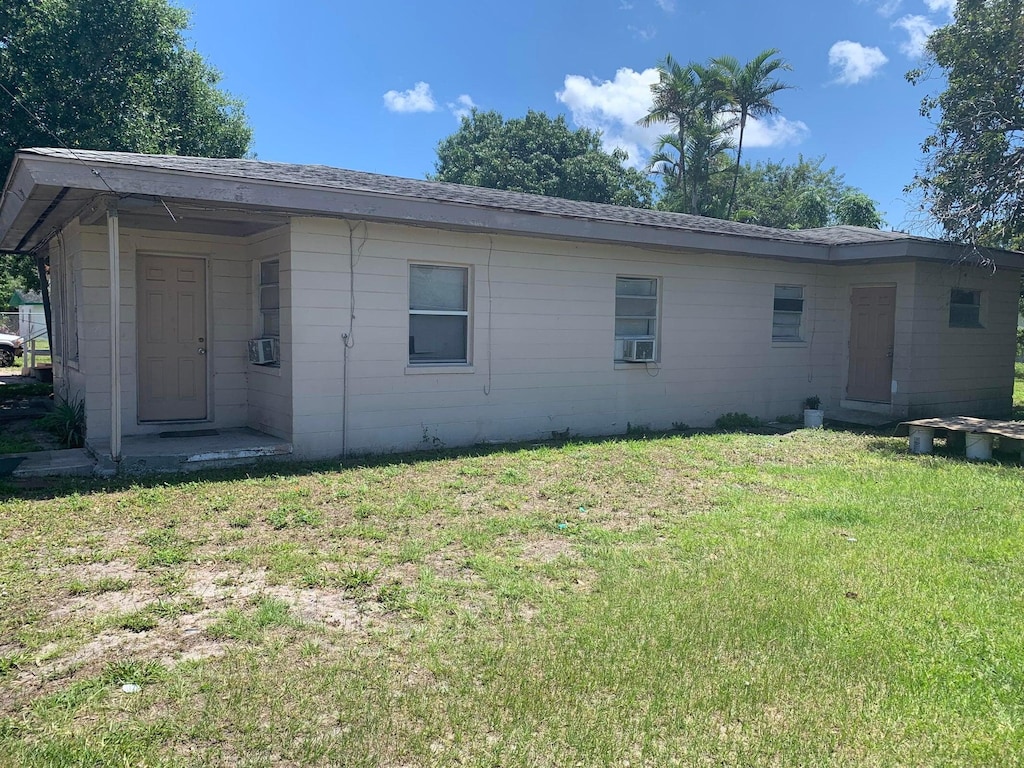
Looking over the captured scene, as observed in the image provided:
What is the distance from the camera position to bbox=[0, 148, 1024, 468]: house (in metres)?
7.77

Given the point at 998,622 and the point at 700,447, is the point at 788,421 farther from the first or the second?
the point at 998,622

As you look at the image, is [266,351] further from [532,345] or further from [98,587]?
[98,587]

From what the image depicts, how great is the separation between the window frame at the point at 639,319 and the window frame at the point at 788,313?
102 inches

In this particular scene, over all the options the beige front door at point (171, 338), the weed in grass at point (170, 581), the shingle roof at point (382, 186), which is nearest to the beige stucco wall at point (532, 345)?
the shingle roof at point (382, 186)

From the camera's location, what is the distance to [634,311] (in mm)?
10781

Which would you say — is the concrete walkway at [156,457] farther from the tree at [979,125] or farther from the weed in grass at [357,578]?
Result: the tree at [979,125]

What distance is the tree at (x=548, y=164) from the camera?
3136 centimetres

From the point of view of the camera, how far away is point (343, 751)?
2721 mm

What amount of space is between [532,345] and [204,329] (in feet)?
14.2

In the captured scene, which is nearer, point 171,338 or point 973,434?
point 973,434

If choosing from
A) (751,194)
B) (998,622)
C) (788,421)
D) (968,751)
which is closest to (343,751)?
(968,751)

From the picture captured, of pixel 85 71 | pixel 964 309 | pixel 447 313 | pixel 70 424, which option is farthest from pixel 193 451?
pixel 964 309

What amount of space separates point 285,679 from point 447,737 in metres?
0.87

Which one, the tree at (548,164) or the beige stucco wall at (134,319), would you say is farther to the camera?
the tree at (548,164)
